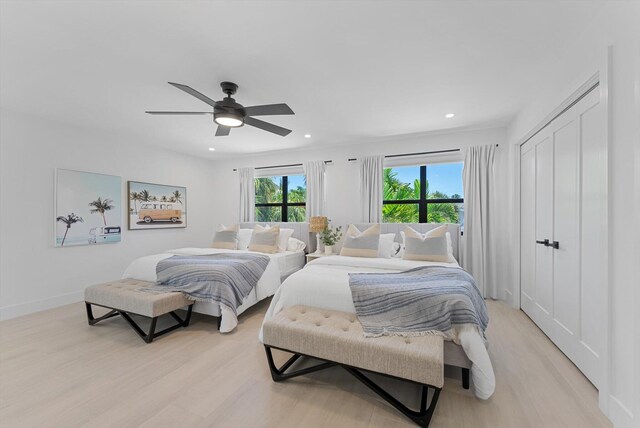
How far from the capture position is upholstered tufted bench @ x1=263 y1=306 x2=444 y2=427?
147 cm

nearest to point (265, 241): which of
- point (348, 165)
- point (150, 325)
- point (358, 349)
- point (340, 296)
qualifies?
point (150, 325)

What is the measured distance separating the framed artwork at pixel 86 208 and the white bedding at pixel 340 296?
Result: 10.7 ft

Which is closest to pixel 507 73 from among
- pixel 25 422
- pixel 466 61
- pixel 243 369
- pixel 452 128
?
pixel 466 61

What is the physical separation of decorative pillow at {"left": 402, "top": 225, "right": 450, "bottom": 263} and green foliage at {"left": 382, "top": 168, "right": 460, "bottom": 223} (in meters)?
0.94

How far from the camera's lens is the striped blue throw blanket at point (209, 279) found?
9.21 feet

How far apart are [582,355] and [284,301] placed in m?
2.41

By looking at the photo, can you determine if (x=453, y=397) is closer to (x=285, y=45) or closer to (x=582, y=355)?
(x=582, y=355)

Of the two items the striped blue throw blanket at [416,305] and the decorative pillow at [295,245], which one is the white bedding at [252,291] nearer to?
the decorative pillow at [295,245]

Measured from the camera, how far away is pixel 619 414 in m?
1.46

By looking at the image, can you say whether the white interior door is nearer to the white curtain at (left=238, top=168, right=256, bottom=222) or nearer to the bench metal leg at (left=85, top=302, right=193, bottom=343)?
the bench metal leg at (left=85, top=302, right=193, bottom=343)

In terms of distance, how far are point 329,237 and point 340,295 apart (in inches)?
86.6

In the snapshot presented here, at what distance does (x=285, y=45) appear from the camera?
1.94m

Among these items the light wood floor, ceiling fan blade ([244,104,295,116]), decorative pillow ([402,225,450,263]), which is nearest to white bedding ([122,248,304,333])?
the light wood floor

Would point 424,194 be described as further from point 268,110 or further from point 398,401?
point 398,401
